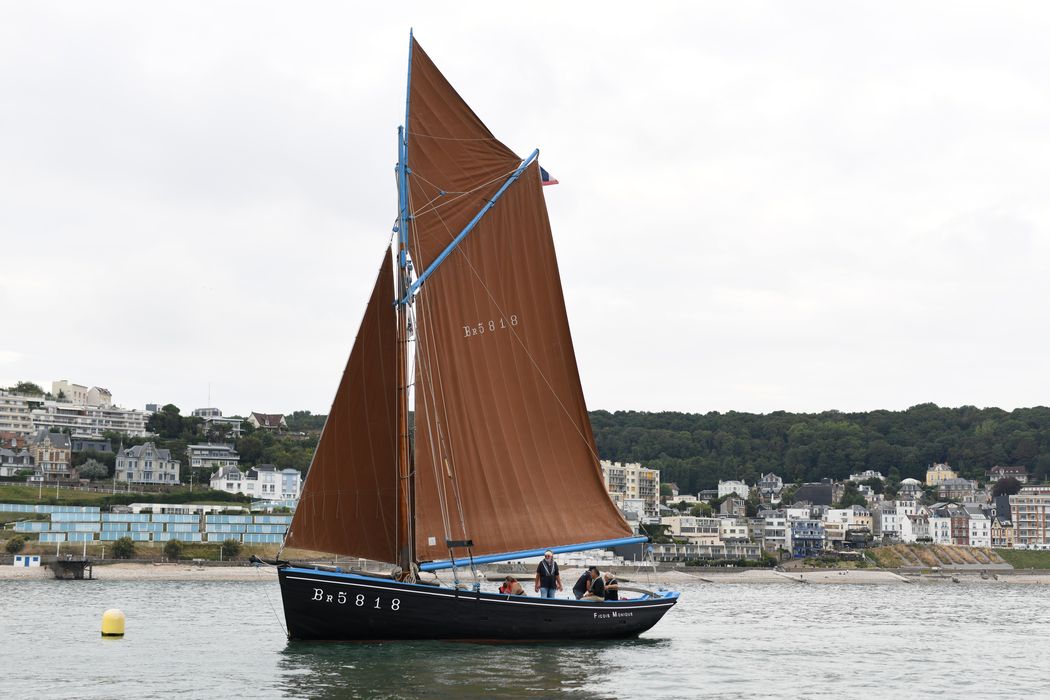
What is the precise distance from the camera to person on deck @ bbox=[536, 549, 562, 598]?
126ft

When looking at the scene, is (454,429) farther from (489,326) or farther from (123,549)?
(123,549)

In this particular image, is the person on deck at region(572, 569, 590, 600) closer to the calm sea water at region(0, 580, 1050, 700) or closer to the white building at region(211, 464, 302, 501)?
the calm sea water at region(0, 580, 1050, 700)

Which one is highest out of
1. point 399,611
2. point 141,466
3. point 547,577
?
point 141,466

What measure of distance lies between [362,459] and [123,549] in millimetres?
109306

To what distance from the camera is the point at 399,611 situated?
118 ft

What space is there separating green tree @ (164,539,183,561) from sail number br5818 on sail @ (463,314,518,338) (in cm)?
10831

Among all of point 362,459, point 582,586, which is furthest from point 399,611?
point 582,586

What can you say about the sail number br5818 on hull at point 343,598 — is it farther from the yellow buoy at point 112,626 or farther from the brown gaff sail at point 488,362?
the yellow buoy at point 112,626

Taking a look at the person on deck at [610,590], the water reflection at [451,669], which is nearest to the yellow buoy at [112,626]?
the water reflection at [451,669]

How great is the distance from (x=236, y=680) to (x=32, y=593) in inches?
2335

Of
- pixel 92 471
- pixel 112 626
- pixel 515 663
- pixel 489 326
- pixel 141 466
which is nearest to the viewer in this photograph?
pixel 515 663

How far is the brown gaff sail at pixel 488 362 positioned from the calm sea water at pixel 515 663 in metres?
4.05

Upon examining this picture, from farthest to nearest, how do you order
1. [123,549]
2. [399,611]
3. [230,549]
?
[230,549] < [123,549] < [399,611]

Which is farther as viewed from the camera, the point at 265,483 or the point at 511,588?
the point at 265,483
